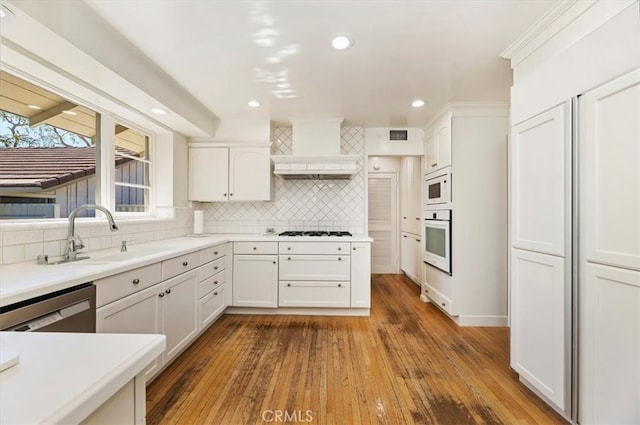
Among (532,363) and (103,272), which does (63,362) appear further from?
(532,363)

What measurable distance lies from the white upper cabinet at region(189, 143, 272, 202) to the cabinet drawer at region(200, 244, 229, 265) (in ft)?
2.41

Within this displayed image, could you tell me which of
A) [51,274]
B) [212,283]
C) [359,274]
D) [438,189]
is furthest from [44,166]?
[438,189]

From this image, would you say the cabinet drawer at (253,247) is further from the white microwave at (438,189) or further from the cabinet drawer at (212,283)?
the white microwave at (438,189)

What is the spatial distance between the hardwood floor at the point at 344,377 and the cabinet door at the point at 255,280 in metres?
0.26

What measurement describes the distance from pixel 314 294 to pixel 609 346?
2.38m

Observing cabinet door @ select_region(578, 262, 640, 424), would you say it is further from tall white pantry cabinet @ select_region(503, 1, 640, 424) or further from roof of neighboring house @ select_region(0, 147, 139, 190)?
roof of neighboring house @ select_region(0, 147, 139, 190)

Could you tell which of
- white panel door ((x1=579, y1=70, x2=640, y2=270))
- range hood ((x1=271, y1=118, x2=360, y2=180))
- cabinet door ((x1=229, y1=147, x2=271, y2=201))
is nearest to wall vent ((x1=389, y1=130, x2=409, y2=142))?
range hood ((x1=271, y1=118, x2=360, y2=180))

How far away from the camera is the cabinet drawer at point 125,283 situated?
1.51 metres

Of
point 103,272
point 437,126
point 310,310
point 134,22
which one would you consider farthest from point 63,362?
point 437,126

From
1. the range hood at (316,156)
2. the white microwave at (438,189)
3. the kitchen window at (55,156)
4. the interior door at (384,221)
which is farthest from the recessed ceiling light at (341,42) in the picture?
the interior door at (384,221)

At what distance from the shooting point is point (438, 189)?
131 inches

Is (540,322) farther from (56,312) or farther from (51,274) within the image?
(51,274)

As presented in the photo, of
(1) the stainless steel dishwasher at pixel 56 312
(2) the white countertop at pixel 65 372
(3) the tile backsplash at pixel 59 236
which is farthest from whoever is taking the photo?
(3) the tile backsplash at pixel 59 236

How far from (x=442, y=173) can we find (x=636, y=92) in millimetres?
1993
